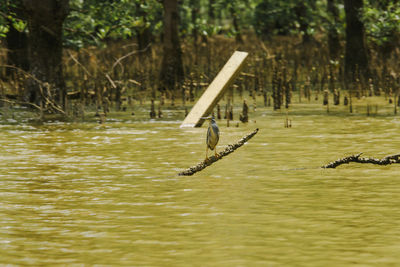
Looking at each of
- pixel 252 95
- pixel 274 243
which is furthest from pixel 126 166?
pixel 252 95

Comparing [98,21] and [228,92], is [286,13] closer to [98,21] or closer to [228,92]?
[228,92]

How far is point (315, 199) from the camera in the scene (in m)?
7.82

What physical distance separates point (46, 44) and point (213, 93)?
4014 mm

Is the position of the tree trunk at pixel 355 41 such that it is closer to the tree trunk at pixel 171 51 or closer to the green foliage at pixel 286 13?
the tree trunk at pixel 171 51

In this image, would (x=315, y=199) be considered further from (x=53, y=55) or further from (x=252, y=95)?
(x=252, y=95)

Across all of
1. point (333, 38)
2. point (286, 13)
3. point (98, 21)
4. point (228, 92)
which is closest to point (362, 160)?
point (228, 92)

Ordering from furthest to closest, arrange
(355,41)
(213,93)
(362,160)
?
1. (355,41)
2. (213,93)
3. (362,160)

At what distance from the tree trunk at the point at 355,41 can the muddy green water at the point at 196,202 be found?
8.62m

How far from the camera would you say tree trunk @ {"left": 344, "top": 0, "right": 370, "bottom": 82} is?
2125cm

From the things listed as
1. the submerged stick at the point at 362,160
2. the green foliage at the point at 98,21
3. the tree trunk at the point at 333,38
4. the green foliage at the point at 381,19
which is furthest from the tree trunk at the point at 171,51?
the submerged stick at the point at 362,160

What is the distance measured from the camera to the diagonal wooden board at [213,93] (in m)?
14.4

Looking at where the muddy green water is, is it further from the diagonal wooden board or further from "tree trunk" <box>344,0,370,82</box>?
"tree trunk" <box>344,0,370,82</box>

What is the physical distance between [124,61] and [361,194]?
710 inches

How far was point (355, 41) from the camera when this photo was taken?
70.1 feet
